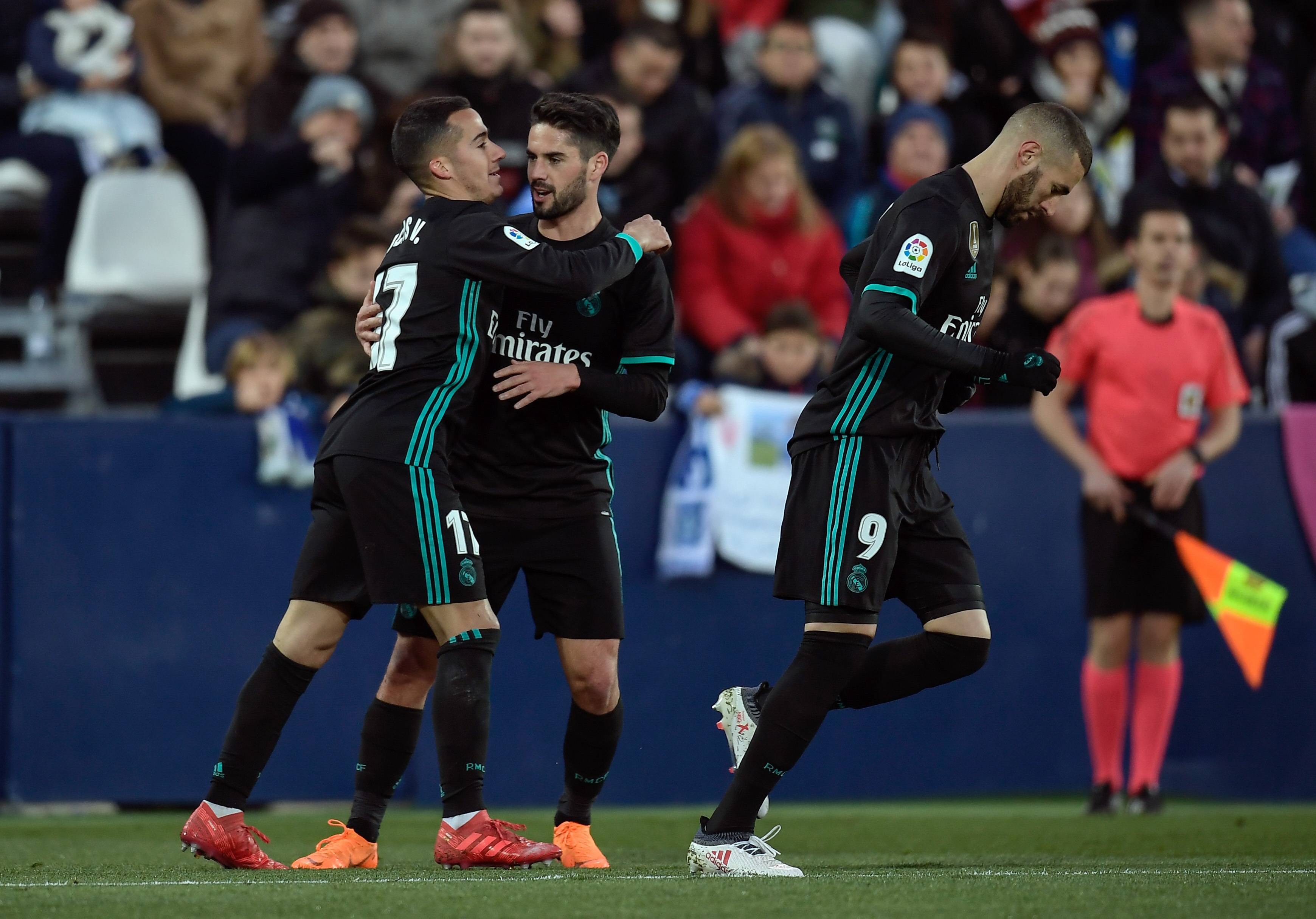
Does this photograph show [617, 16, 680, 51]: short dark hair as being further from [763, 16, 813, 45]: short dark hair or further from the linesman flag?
the linesman flag

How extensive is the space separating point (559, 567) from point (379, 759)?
2.35ft

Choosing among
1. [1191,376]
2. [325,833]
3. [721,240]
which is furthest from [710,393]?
[325,833]

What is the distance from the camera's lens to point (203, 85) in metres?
10.2

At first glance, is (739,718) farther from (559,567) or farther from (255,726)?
(255,726)

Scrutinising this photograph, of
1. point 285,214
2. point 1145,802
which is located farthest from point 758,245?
point 1145,802

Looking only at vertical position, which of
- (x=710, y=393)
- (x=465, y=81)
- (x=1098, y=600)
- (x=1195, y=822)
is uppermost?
(x=465, y=81)

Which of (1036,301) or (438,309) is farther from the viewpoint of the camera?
(1036,301)

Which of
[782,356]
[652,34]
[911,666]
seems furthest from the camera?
[652,34]

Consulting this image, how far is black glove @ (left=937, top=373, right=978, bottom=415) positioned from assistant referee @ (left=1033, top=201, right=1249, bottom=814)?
251cm

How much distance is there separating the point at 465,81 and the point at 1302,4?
5924mm

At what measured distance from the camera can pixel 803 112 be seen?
987 centimetres

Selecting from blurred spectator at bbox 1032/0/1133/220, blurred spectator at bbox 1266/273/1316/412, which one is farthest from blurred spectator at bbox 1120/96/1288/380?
blurred spectator at bbox 1032/0/1133/220

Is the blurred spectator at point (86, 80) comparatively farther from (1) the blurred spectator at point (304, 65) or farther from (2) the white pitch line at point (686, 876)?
(2) the white pitch line at point (686, 876)

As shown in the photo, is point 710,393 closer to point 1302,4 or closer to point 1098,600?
point 1098,600
